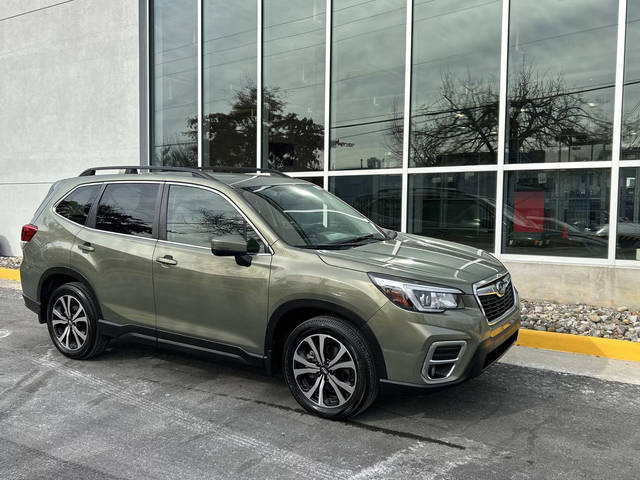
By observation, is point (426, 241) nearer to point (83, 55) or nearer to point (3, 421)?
point (3, 421)

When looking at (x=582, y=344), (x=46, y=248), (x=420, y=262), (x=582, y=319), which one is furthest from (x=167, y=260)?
(x=582, y=319)

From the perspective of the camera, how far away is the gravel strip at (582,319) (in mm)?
5949

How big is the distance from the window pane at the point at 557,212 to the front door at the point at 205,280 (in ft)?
17.2

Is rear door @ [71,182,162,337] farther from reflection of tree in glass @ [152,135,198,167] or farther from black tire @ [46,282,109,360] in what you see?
reflection of tree in glass @ [152,135,198,167]

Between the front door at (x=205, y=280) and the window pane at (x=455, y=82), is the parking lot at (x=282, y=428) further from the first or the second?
the window pane at (x=455, y=82)

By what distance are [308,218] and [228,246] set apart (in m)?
0.81

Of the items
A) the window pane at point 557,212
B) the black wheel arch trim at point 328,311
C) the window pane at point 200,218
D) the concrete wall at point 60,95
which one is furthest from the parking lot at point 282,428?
the concrete wall at point 60,95

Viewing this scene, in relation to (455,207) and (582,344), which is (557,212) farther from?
(582,344)

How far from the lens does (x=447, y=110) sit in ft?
28.3

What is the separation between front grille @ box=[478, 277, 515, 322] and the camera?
12.0ft

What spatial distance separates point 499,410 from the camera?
3959mm

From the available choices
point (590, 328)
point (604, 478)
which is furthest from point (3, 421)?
point (590, 328)

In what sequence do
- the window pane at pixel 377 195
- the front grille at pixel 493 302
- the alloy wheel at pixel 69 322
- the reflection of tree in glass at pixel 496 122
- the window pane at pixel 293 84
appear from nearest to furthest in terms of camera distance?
the front grille at pixel 493 302, the alloy wheel at pixel 69 322, the reflection of tree in glass at pixel 496 122, the window pane at pixel 377 195, the window pane at pixel 293 84

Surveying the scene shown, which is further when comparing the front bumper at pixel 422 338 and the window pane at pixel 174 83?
the window pane at pixel 174 83
